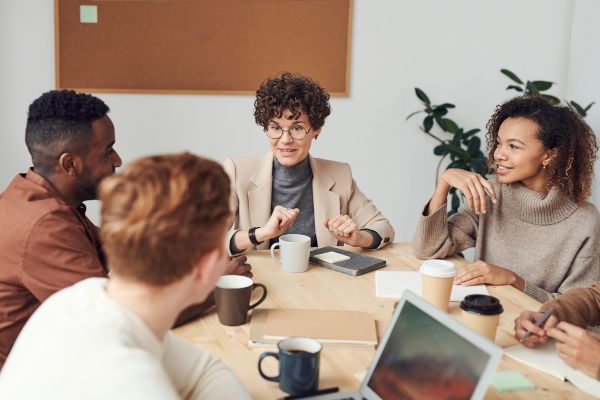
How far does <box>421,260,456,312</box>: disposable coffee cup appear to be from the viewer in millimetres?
1428

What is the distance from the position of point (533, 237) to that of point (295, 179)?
838 millimetres

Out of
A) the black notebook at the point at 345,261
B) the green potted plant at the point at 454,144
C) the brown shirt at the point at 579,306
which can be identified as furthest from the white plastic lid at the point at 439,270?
the green potted plant at the point at 454,144

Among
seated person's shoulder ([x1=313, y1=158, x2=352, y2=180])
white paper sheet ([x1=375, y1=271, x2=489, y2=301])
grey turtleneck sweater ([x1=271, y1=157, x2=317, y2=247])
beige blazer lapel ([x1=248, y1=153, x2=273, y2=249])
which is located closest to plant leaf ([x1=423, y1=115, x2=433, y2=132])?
seated person's shoulder ([x1=313, y1=158, x2=352, y2=180])

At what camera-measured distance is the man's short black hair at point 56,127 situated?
1480 mm

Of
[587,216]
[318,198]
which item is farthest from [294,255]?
[587,216]

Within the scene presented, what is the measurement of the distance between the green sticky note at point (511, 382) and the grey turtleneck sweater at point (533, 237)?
2.61 ft

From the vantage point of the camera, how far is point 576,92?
352cm

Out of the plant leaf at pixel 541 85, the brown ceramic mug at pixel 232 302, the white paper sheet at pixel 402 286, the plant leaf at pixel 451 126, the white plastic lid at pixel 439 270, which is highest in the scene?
the plant leaf at pixel 541 85

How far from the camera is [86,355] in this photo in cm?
76

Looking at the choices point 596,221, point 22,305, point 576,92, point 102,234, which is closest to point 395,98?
point 576,92

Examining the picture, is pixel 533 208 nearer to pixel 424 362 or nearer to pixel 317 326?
pixel 317 326

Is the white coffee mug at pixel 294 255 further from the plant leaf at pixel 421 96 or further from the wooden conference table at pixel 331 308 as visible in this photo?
the plant leaf at pixel 421 96

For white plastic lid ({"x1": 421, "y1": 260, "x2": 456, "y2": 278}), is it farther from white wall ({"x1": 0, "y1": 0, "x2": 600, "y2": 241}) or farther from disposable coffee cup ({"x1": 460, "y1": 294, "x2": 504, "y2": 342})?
white wall ({"x1": 0, "y1": 0, "x2": 600, "y2": 241})

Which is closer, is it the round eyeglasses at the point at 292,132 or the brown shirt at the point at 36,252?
the brown shirt at the point at 36,252
